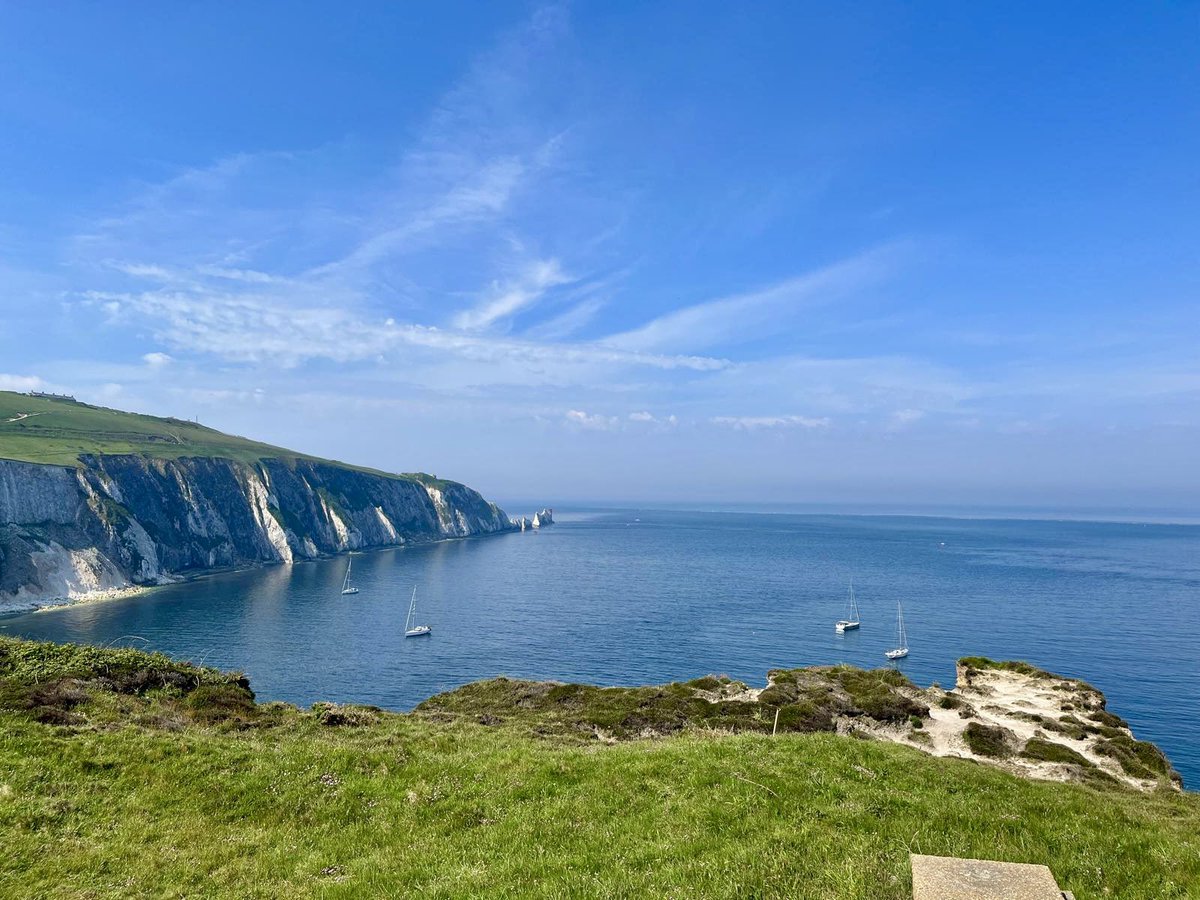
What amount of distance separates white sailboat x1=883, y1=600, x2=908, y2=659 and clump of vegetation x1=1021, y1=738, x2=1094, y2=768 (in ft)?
181

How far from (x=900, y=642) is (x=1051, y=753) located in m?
67.4

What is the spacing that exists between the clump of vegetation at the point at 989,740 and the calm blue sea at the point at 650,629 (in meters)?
23.7

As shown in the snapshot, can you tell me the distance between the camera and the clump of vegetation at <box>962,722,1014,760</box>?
39219mm

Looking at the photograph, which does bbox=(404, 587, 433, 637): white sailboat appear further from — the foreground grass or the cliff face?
the foreground grass

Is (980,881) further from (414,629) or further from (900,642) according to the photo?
(414,629)

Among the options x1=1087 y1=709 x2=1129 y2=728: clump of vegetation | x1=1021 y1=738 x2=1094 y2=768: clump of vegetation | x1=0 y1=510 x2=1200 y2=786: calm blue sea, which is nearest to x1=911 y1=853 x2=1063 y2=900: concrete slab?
x1=1021 y1=738 x2=1094 y2=768: clump of vegetation

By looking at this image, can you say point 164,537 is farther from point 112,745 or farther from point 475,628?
point 112,745

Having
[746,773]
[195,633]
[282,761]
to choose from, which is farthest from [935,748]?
[195,633]

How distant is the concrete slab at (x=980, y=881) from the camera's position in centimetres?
775

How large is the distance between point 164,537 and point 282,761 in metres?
184

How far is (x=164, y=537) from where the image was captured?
16450 centimetres

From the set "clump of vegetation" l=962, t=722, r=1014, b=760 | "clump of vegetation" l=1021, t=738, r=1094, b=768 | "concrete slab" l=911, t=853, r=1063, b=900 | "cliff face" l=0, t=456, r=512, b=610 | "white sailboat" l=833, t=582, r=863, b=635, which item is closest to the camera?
"concrete slab" l=911, t=853, r=1063, b=900

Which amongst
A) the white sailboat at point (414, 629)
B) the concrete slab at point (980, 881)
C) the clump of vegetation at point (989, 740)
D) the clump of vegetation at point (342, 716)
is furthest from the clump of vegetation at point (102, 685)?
the white sailboat at point (414, 629)

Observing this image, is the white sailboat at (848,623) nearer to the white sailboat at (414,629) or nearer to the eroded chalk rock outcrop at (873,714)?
the eroded chalk rock outcrop at (873,714)
